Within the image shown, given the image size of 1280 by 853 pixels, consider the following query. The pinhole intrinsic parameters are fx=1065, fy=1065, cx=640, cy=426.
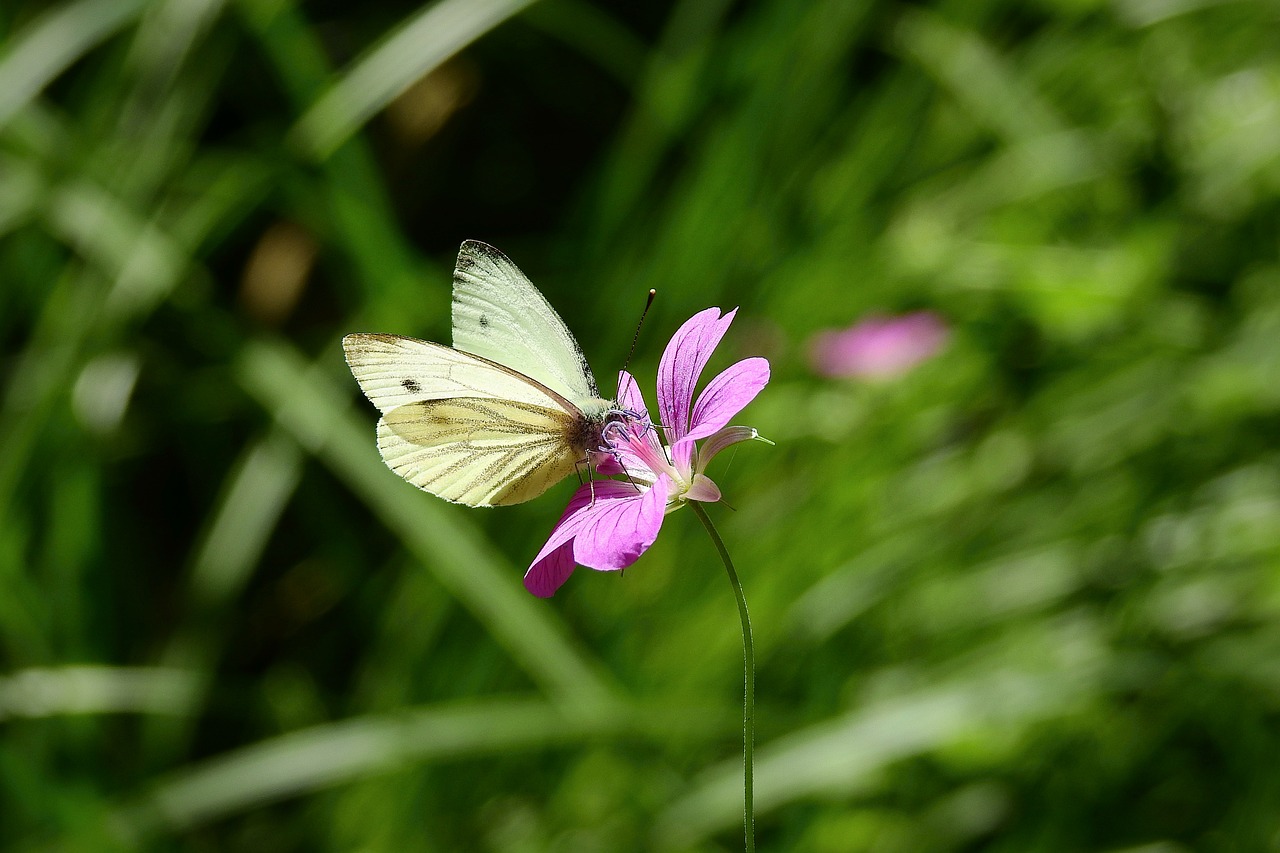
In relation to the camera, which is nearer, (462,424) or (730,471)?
(462,424)

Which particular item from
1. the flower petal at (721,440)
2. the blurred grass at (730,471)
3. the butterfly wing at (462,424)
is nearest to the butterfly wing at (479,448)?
the butterfly wing at (462,424)

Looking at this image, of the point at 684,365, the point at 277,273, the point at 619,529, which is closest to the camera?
the point at 619,529

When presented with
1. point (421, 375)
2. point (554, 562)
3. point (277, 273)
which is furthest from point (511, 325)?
point (277, 273)

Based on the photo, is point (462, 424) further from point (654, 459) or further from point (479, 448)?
point (654, 459)

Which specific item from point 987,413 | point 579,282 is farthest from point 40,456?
point 987,413

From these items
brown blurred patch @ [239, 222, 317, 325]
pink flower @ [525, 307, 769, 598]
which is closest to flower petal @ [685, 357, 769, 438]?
pink flower @ [525, 307, 769, 598]

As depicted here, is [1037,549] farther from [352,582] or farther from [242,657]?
[242,657]
